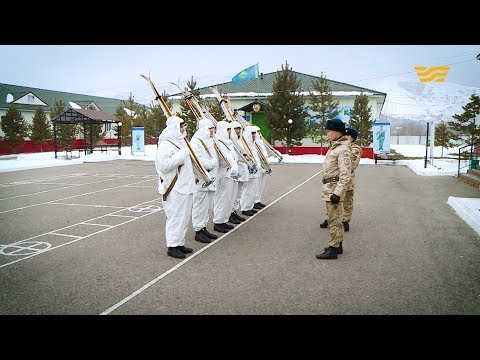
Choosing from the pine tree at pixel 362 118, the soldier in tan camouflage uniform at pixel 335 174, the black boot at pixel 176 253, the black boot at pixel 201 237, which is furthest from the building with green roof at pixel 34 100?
the pine tree at pixel 362 118

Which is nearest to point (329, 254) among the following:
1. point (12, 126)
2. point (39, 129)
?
point (12, 126)

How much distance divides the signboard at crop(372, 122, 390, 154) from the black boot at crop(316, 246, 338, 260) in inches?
833

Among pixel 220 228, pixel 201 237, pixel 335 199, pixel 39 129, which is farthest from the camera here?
pixel 39 129

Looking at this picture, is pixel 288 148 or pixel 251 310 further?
pixel 288 148

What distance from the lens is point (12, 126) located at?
2545cm

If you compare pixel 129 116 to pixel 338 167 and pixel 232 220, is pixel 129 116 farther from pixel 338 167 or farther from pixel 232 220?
pixel 338 167

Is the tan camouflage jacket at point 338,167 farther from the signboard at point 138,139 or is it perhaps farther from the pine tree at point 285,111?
the signboard at point 138,139

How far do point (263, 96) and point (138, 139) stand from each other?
36.2 ft

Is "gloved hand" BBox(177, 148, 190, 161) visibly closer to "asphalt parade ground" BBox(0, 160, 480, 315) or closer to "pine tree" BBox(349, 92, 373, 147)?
"asphalt parade ground" BBox(0, 160, 480, 315)

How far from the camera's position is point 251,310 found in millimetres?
4246
